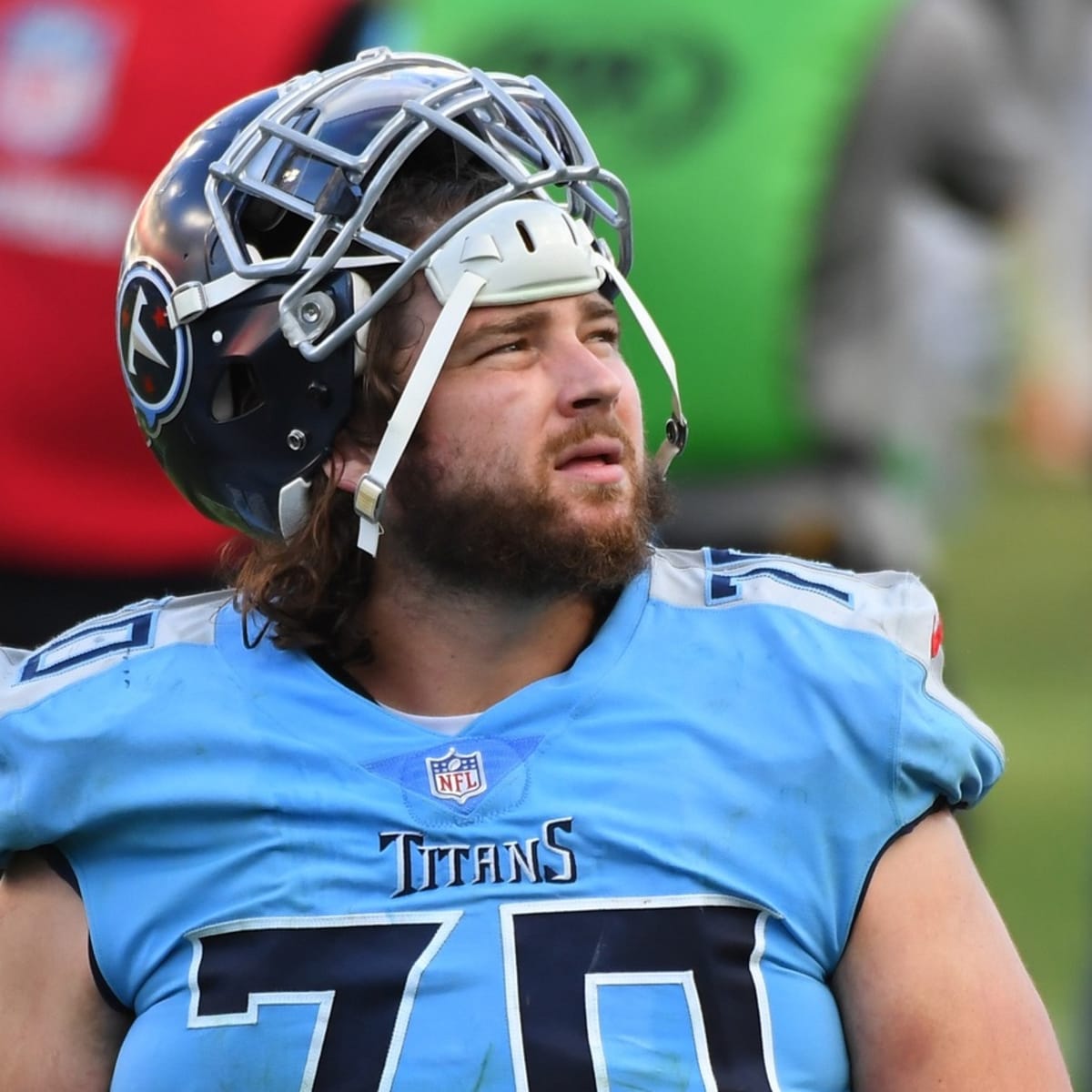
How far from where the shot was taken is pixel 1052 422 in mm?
Answer: 15430

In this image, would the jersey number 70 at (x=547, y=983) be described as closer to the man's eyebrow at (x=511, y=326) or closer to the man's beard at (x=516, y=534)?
the man's beard at (x=516, y=534)

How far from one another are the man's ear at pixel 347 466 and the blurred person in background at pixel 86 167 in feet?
6.25

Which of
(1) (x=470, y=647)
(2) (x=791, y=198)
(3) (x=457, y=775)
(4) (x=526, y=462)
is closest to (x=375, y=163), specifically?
(4) (x=526, y=462)

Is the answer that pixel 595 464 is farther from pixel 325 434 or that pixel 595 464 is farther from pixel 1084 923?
pixel 1084 923

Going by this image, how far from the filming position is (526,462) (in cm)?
257

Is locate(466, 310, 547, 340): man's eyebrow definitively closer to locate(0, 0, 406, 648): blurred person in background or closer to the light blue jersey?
the light blue jersey

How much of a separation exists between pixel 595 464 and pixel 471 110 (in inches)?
15.9

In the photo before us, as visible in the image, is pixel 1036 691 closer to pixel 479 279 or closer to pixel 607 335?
pixel 607 335

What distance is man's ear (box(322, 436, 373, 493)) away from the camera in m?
2.70

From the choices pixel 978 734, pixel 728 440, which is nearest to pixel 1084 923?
pixel 728 440

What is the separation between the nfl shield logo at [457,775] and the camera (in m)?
2.49

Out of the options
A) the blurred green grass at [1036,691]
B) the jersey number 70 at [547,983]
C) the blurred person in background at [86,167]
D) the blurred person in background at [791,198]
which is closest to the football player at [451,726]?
the jersey number 70 at [547,983]

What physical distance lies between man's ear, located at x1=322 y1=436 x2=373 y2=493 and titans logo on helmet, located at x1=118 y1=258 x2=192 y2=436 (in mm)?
173

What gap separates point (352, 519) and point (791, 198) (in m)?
2.30
